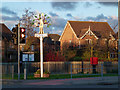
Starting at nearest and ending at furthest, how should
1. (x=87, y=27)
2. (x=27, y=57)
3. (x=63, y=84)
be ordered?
(x=63, y=84) → (x=27, y=57) → (x=87, y=27)

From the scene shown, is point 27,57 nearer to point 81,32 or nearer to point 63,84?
point 63,84

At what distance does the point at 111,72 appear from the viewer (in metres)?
26.9

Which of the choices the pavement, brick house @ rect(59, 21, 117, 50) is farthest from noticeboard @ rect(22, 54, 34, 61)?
brick house @ rect(59, 21, 117, 50)

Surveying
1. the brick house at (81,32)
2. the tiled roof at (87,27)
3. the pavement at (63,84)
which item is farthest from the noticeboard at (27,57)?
the tiled roof at (87,27)

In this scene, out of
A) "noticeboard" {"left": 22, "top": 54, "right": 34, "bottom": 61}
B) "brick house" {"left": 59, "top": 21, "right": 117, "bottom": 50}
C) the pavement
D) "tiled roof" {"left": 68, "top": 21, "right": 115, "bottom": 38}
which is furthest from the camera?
"tiled roof" {"left": 68, "top": 21, "right": 115, "bottom": 38}

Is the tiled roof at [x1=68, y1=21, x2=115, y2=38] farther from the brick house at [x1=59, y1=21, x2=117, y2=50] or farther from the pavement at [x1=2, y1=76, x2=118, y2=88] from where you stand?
the pavement at [x1=2, y1=76, x2=118, y2=88]

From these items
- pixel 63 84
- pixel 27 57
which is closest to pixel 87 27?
pixel 27 57

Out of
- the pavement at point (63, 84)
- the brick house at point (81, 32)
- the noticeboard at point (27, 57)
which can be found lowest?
the pavement at point (63, 84)

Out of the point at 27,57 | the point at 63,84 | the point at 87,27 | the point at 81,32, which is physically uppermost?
the point at 87,27

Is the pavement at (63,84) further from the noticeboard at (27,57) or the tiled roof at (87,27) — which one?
the tiled roof at (87,27)

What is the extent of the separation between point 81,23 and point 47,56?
22.8m

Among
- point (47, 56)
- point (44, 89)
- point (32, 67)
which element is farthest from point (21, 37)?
point (47, 56)

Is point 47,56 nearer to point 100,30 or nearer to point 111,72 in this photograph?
point 111,72

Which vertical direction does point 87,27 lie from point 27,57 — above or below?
above
